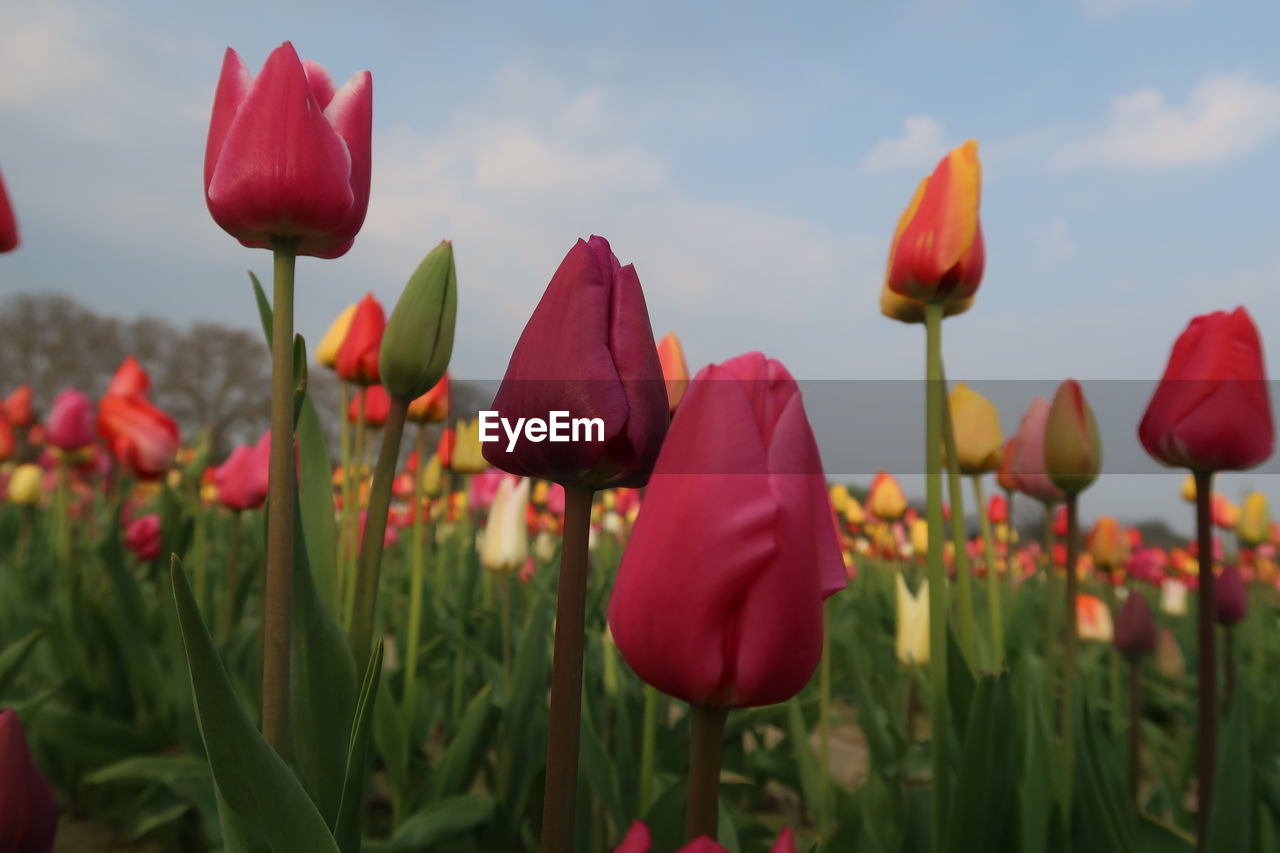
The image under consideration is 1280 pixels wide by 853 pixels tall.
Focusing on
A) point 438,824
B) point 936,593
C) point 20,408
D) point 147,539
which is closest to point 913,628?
point 936,593

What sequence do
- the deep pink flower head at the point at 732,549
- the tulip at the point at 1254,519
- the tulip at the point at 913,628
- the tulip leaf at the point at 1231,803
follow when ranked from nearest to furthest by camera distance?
the deep pink flower head at the point at 732,549 → the tulip leaf at the point at 1231,803 → the tulip at the point at 913,628 → the tulip at the point at 1254,519

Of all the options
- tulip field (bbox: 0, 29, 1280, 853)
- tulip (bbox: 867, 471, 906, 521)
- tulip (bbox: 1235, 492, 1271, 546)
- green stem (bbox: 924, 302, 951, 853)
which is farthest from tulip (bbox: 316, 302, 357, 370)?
tulip (bbox: 1235, 492, 1271, 546)

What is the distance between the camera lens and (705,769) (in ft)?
1.47

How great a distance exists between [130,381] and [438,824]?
1.95 m

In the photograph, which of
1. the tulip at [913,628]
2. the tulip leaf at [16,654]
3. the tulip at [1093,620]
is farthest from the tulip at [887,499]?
the tulip leaf at [16,654]

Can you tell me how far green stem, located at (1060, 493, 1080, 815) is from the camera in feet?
3.60

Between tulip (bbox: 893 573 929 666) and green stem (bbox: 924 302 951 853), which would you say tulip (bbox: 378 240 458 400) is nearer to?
green stem (bbox: 924 302 951 853)

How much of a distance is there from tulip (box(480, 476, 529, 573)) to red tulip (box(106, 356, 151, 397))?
4.10 ft

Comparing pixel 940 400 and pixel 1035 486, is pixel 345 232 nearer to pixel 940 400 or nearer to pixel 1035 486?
pixel 940 400

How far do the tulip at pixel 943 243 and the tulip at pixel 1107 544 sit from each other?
1.49 m

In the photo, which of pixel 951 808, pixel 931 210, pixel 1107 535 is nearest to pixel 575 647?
pixel 951 808

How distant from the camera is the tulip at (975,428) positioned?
1624 millimetres

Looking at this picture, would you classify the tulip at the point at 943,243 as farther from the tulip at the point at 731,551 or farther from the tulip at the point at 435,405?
the tulip at the point at 435,405

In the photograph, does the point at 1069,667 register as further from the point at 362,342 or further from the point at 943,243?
the point at 362,342
